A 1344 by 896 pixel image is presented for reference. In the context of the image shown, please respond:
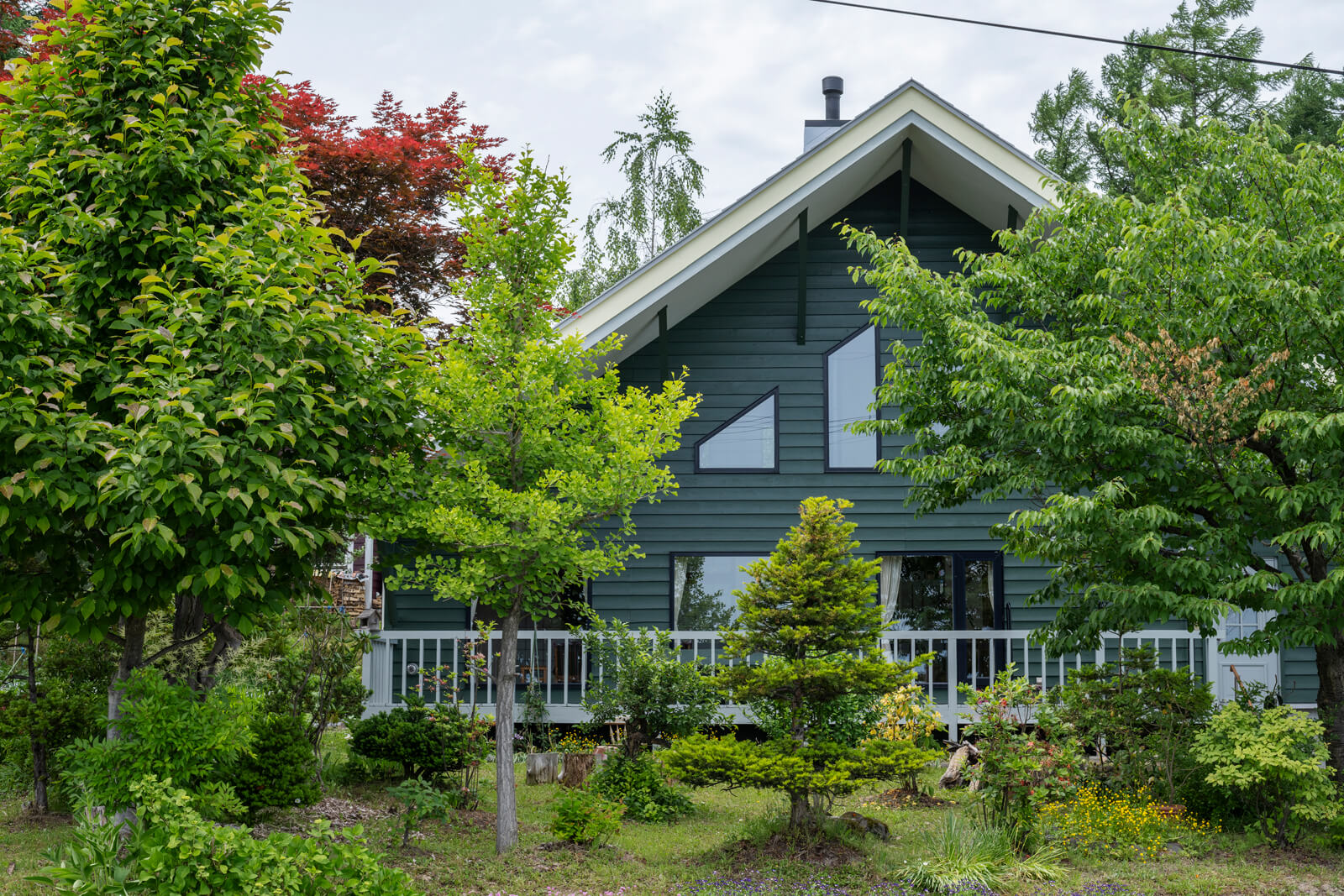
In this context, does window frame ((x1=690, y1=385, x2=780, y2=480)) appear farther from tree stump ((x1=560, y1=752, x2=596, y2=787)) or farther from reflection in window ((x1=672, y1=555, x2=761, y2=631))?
tree stump ((x1=560, y1=752, x2=596, y2=787))

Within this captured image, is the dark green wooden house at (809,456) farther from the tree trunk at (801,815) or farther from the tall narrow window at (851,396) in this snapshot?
the tree trunk at (801,815)

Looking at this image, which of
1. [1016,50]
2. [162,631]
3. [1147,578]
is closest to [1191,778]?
[1147,578]

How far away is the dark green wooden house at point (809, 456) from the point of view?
12.5 meters

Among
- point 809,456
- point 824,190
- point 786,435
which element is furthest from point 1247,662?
point 824,190

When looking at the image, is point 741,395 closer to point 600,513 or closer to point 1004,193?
point 1004,193

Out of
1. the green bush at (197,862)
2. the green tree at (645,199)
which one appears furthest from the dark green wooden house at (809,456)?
the green tree at (645,199)

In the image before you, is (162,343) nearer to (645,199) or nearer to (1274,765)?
(1274,765)

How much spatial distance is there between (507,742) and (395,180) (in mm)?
11318

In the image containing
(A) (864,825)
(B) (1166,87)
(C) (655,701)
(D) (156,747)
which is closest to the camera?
(D) (156,747)

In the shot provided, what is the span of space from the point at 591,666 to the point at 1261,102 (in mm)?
25281

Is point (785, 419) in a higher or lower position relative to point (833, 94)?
lower

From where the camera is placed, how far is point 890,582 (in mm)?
13086

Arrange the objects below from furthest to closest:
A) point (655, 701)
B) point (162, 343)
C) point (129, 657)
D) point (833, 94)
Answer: point (833, 94)
point (655, 701)
point (129, 657)
point (162, 343)

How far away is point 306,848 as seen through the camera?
17.0 ft
